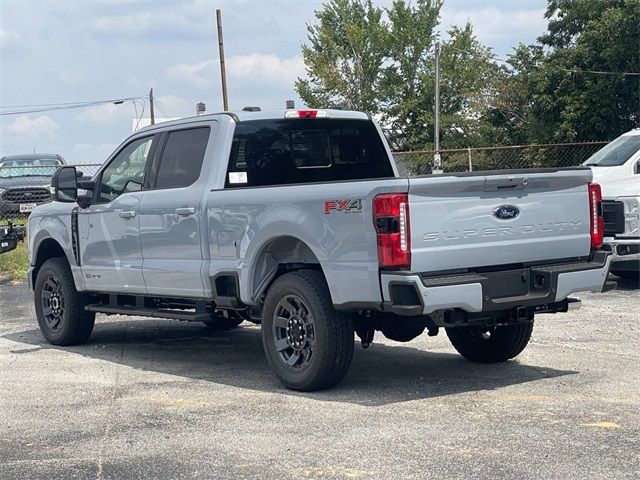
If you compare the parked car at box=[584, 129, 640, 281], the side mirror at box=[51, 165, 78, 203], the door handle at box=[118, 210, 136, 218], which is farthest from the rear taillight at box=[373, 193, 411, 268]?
the parked car at box=[584, 129, 640, 281]

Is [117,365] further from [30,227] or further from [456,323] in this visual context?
[456,323]

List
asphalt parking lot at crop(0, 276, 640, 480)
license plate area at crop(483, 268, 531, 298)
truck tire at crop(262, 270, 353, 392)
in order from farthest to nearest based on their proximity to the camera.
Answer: truck tire at crop(262, 270, 353, 392) → license plate area at crop(483, 268, 531, 298) → asphalt parking lot at crop(0, 276, 640, 480)

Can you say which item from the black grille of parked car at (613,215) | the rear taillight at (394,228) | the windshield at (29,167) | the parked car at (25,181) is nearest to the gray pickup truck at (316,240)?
the rear taillight at (394,228)

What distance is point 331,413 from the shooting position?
6.86 m

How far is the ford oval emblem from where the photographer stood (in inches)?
283

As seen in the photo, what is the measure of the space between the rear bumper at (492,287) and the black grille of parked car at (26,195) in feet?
47.3

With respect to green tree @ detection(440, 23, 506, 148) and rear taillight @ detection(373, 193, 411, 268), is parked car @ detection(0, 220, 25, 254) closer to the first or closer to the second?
rear taillight @ detection(373, 193, 411, 268)

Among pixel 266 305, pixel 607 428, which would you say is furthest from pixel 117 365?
pixel 607 428

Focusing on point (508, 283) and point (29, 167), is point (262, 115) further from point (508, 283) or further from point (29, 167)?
point (29, 167)

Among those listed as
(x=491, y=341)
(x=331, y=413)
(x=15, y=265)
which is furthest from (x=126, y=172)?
(x=15, y=265)

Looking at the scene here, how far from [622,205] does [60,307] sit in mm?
6787

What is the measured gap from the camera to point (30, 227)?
10805mm

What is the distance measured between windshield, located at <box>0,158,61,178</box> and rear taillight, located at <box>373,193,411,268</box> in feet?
51.2

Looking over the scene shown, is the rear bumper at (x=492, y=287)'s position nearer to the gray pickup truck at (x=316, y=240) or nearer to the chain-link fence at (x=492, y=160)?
the gray pickup truck at (x=316, y=240)
